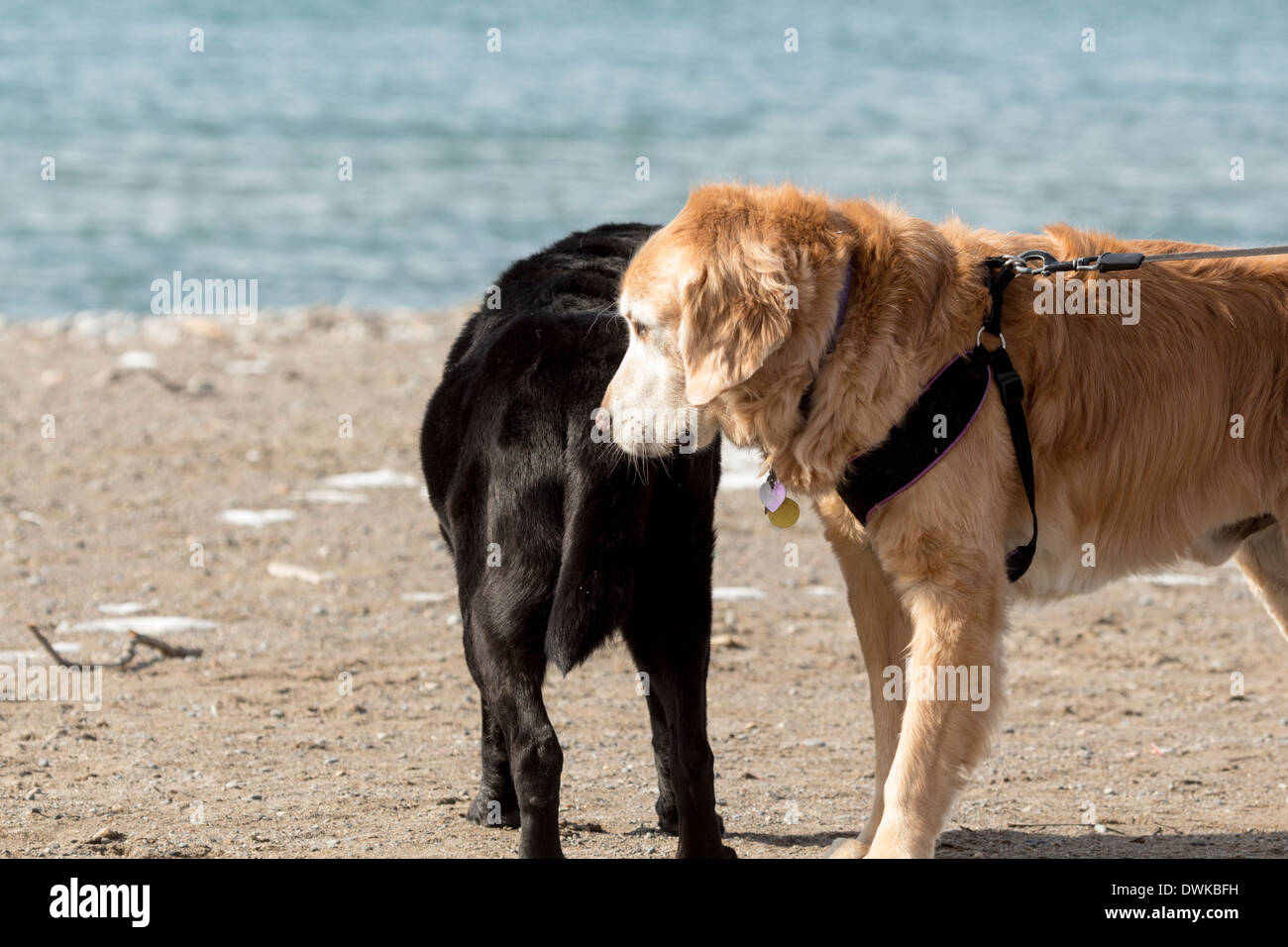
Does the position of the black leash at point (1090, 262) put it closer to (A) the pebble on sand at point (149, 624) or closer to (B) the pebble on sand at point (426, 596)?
(B) the pebble on sand at point (426, 596)

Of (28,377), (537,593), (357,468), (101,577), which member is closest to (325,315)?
(28,377)

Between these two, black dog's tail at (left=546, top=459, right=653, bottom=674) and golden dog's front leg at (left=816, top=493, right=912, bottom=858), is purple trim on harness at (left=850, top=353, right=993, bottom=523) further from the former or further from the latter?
black dog's tail at (left=546, top=459, right=653, bottom=674)

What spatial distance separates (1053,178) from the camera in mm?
21500

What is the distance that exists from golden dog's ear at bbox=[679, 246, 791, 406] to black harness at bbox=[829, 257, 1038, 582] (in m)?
0.39

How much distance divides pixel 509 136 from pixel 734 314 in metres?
23.2

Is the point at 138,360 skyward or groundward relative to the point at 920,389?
groundward

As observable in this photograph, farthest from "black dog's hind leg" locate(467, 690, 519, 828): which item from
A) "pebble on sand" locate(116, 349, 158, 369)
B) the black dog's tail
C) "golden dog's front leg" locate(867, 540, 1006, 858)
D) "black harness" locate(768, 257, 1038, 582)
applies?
"pebble on sand" locate(116, 349, 158, 369)

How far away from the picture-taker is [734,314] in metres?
3.54

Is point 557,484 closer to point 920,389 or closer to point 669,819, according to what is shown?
point 920,389

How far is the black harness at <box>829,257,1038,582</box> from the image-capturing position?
11.7 feet

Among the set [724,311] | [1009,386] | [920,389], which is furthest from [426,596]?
[1009,386]

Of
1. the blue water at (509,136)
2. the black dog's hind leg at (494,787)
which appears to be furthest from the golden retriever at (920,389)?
the blue water at (509,136)

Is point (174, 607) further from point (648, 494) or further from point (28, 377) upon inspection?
point (28, 377)

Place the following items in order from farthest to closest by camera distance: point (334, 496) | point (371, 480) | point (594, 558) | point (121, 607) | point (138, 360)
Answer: point (138, 360) → point (371, 480) → point (334, 496) → point (121, 607) → point (594, 558)
